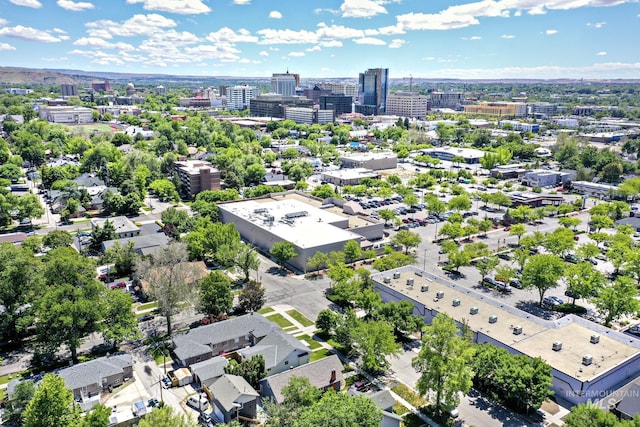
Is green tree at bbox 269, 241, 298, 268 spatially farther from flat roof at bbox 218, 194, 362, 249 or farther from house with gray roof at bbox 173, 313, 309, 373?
house with gray roof at bbox 173, 313, 309, 373

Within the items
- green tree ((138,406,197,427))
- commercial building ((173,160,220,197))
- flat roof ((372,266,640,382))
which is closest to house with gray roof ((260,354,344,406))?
green tree ((138,406,197,427))

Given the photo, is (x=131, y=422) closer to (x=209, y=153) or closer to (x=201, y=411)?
(x=201, y=411)

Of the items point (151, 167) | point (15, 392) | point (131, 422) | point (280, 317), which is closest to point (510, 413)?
point (280, 317)

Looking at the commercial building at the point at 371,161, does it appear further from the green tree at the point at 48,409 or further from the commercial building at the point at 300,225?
the green tree at the point at 48,409

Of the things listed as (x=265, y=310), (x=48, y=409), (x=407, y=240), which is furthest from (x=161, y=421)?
(x=407, y=240)

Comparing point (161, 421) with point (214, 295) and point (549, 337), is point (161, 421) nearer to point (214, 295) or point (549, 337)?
point (214, 295)
